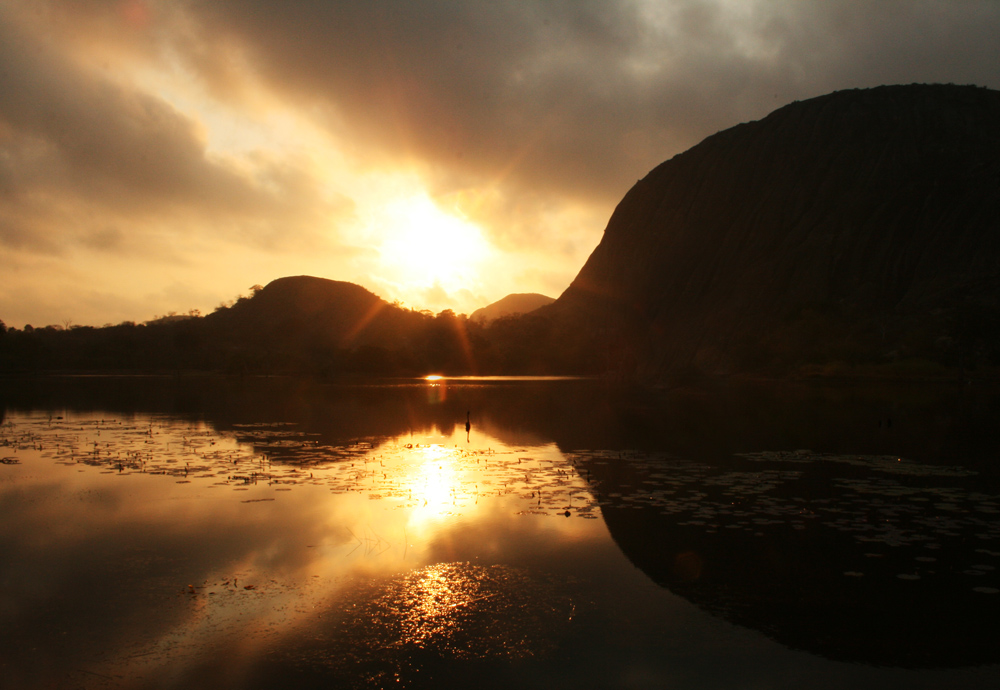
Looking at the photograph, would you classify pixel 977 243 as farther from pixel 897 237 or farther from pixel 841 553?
pixel 841 553

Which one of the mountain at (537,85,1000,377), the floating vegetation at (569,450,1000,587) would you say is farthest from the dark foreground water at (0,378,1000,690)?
the mountain at (537,85,1000,377)

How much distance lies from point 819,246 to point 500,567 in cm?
11569

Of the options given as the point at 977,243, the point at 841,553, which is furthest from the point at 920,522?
the point at 977,243

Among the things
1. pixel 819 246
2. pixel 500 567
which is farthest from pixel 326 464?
pixel 819 246

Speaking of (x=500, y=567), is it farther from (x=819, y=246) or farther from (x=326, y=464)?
(x=819, y=246)

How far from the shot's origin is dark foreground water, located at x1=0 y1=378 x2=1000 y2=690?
8.13m

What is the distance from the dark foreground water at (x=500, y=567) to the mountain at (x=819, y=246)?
71070 millimetres

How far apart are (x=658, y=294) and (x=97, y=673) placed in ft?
443

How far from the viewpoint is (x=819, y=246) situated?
112 metres

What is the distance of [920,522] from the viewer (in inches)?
552

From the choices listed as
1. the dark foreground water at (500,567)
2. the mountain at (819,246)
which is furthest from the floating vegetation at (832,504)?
the mountain at (819,246)

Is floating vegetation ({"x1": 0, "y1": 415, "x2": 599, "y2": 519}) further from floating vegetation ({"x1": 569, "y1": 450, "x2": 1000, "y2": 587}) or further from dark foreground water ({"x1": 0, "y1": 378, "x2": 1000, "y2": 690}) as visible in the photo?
floating vegetation ({"x1": 569, "y1": 450, "x2": 1000, "y2": 587})

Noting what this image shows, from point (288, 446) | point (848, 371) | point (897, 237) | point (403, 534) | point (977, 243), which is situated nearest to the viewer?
point (403, 534)

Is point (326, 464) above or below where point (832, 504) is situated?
above
